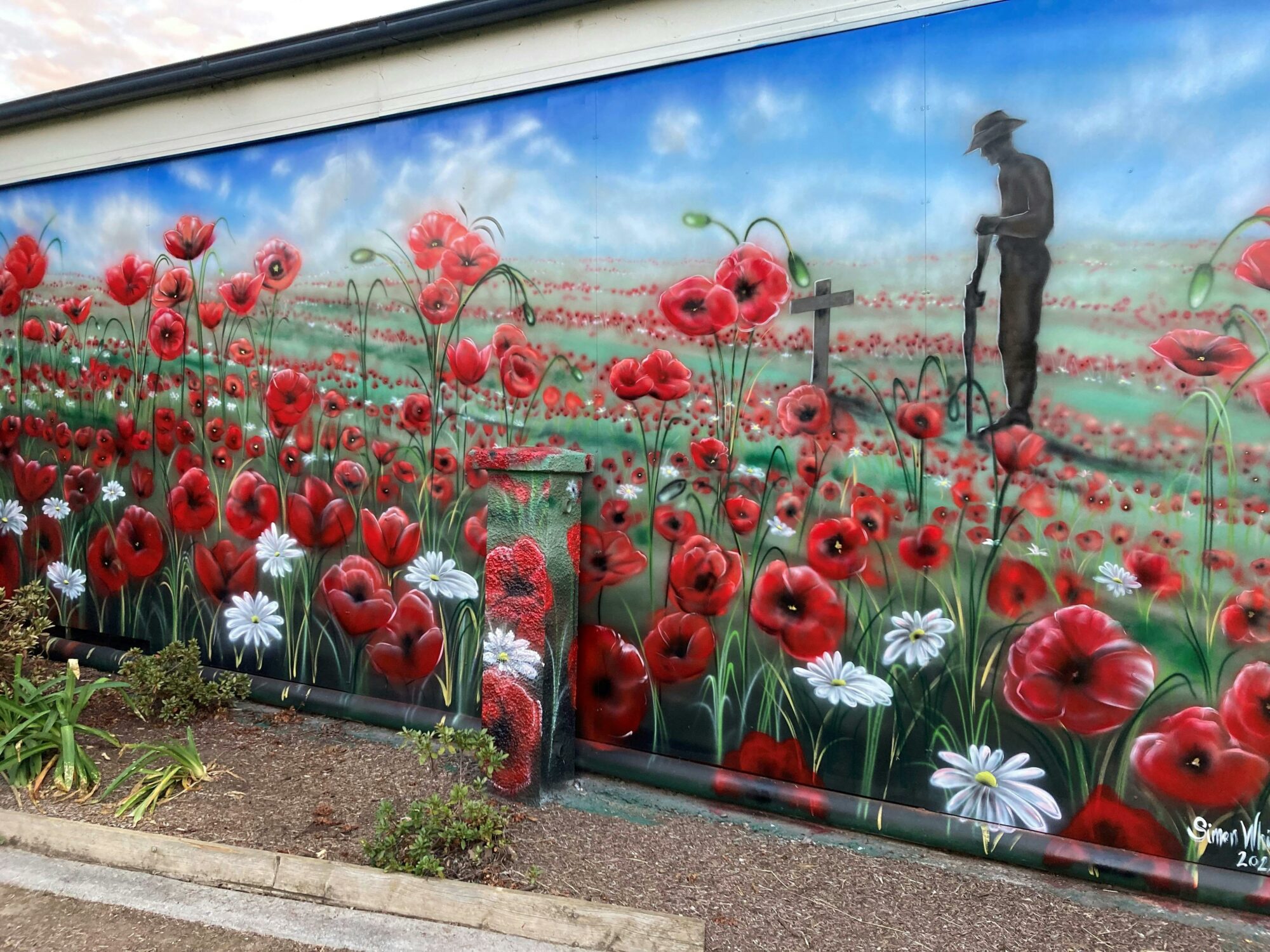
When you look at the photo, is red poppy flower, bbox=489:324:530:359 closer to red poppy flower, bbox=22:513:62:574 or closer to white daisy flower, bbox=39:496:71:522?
white daisy flower, bbox=39:496:71:522

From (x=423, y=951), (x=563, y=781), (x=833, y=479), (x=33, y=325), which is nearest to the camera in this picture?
(x=423, y=951)

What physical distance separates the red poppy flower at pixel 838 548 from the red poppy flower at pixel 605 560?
0.79 meters

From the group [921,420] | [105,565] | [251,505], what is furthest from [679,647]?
[105,565]

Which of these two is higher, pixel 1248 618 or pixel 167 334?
pixel 167 334

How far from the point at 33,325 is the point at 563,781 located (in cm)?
485

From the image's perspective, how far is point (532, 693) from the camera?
371 cm

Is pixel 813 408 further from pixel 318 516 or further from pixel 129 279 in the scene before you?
pixel 129 279

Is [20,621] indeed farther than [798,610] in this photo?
Yes

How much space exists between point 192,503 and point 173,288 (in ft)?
4.34

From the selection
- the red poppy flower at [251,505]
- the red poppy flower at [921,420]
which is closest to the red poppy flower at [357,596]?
the red poppy flower at [251,505]

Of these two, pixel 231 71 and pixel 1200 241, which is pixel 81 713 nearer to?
pixel 231 71

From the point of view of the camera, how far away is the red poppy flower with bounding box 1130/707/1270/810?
3.09 m

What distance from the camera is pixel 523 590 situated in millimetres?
3740

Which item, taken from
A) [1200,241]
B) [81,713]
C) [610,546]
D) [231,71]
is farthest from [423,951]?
[231,71]
